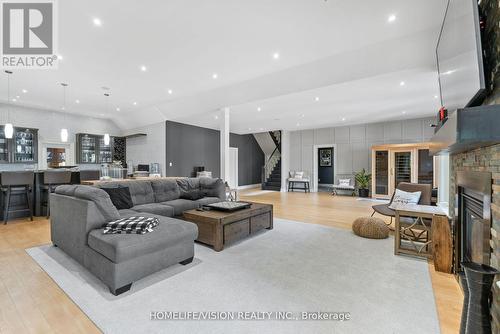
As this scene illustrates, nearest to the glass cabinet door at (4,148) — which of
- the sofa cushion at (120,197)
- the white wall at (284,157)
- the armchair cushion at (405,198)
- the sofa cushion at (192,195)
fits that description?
the sofa cushion at (120,197)

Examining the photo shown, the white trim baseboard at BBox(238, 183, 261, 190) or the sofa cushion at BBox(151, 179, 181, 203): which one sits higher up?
the sofa cushion at BBox(151, 179, 181, 203)

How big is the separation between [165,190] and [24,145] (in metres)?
5.70

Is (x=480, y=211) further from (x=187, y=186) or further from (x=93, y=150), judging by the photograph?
(x=93, y=150)

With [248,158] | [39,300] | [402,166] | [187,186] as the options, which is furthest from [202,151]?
[39,300]

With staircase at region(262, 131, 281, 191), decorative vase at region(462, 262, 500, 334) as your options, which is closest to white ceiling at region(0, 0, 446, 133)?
decorative vase at region(462, 262, 500, 334)

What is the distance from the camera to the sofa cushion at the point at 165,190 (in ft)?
14.4

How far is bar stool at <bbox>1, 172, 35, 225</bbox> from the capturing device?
177 inches

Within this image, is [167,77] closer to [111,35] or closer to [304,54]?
[111,35]

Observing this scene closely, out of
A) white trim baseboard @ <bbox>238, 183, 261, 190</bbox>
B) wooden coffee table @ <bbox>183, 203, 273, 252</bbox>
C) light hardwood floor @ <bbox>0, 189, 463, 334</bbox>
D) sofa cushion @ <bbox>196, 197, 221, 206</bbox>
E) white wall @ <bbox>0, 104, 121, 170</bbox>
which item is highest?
white wall @ <bbox>0, 104, 121, 170</bbox>

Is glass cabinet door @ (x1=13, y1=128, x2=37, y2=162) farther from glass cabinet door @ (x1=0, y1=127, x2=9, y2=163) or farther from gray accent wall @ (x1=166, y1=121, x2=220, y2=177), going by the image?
gray accent wall @ (x1=166, y1=121, x2=220, y2=177)

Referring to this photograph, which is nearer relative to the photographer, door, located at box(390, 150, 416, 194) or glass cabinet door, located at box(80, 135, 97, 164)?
door, located at box(390, 150, 416, 194)

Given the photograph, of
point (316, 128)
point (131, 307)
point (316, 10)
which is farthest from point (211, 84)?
point (316, 128)

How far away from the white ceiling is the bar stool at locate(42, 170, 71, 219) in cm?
209

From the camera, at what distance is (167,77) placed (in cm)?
496
